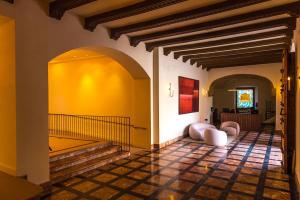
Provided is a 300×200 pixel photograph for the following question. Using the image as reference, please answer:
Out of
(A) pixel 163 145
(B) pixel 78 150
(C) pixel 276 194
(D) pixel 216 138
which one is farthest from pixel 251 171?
(B) pixel 78 150

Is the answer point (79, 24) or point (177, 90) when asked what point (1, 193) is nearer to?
point (79, 24)

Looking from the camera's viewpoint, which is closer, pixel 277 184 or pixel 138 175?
pixel 277 184

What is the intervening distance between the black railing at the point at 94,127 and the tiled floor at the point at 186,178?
4.68 feet

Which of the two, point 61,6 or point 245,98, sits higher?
point 61,6

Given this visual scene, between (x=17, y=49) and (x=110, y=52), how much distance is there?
2.43m

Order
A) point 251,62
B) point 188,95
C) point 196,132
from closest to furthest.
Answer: point 196,132, point 188,95, point 251,62

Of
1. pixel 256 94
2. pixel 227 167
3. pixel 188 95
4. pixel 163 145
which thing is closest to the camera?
pixel 227 167

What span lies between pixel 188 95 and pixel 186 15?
17.5ft

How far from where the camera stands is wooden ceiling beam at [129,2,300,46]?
3.86 meters

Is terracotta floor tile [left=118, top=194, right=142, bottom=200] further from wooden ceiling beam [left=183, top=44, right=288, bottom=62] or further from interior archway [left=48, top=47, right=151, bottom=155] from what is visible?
wooden ceiling beam [left=183, top=44, right=288, bottom=62]

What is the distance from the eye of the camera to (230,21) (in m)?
4.46

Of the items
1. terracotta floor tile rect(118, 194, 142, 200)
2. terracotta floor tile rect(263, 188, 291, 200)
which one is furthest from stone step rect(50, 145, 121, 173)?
terracotta floor tile rect(263, 188, 291, 200)

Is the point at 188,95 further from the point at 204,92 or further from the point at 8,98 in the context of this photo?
the point at 8,98

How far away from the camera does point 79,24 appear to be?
14.5 ft
